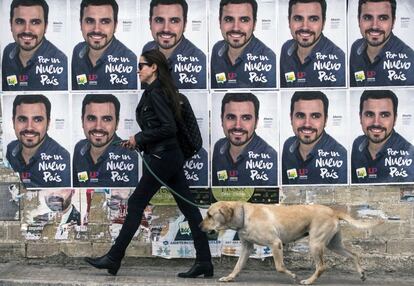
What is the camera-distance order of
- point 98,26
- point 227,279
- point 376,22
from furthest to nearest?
point 98,26 → point 376,22 → point 227,279

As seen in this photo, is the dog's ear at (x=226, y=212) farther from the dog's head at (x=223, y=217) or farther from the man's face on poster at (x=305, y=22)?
the man's face on poster at (x=305, y=22)

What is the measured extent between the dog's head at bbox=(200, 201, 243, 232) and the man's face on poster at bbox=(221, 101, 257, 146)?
0.94 metres

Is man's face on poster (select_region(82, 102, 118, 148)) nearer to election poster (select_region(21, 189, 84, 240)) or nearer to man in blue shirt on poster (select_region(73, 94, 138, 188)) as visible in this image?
man in blue shirt on poster (select_region(73, 94, 138, 188))

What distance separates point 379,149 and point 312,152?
68 centimetres

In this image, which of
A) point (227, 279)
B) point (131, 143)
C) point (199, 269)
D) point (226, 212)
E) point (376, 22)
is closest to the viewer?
point (226, 212)

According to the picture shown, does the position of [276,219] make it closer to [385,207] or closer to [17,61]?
[385,207]

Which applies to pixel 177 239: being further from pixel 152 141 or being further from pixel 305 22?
pixel 305 22

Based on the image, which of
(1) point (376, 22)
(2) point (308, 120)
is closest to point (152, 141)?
(2) point (308, 120)

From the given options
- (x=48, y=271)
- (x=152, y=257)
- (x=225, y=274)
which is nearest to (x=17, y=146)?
(x=48, y=271)

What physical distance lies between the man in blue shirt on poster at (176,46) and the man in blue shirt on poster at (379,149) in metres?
1.68

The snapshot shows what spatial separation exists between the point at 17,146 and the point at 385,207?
381 cm

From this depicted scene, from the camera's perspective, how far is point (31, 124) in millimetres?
7312

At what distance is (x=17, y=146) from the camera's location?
24.0ft

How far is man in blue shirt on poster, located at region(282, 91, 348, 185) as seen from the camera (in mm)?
7215
